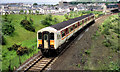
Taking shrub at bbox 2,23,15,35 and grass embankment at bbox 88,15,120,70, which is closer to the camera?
grass embankment at bbox 88,15,120,70

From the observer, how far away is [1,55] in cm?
1628

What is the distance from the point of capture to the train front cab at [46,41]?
50.6 ft

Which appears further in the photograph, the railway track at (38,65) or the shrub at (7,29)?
the shrub at (7,29)

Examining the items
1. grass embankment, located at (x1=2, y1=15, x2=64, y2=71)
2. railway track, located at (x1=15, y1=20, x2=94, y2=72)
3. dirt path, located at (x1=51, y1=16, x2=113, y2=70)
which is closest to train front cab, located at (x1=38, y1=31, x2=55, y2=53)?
railway track, located at (x1=15, y1=20, x2=94, y2=72)

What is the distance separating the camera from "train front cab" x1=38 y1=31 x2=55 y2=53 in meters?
15.4

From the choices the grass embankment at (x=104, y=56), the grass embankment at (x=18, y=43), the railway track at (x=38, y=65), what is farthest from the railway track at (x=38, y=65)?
the grass embankment at (x=104, y=56)

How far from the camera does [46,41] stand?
15.6 meters

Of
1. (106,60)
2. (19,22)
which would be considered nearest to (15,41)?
(19,22)

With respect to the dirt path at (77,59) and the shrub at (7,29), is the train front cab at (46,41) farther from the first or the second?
the shrub at (7,29)

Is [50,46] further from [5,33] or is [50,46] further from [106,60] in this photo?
[5,33]

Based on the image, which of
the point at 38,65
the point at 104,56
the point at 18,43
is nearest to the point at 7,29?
the point at 18,43

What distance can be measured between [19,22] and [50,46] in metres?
15.4

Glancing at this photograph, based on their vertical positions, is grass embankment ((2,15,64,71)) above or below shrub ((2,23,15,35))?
below

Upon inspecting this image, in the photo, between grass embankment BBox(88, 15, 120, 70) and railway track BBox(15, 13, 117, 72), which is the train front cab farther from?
grass embankment BBox(88, 15, 120, 70)
